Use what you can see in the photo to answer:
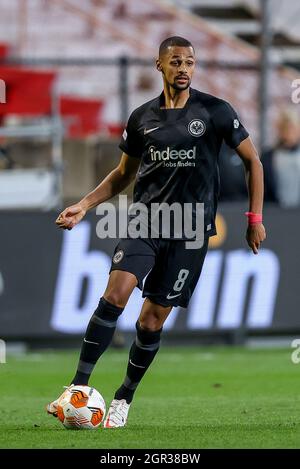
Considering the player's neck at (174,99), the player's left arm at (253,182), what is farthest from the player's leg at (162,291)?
the player's neck at (174,99)

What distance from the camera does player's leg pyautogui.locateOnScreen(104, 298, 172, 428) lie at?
28.6ft

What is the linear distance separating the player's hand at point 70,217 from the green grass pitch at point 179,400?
4.37 feet

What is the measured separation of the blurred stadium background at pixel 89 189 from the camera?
50.4 feet

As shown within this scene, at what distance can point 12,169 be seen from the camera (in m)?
16.7

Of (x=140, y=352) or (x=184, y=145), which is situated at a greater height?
(x=184, y=145)

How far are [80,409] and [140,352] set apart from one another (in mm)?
640

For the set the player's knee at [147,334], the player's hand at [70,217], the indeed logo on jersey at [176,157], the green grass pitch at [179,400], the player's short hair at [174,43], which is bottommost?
the green grass pitch at [179,400]

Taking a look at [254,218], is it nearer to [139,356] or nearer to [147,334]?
[147,334]

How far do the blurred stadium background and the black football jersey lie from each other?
675cm

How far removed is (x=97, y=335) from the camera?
8586 mm

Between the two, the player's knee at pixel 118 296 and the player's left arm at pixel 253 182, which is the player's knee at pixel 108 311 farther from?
the player's left arm at pixel 253 182

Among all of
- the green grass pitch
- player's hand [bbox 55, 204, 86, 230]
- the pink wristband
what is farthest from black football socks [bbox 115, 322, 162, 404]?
the pink wristband

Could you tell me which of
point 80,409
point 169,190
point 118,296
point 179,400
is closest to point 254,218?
point 169,190

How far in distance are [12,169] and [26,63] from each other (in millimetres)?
1437
